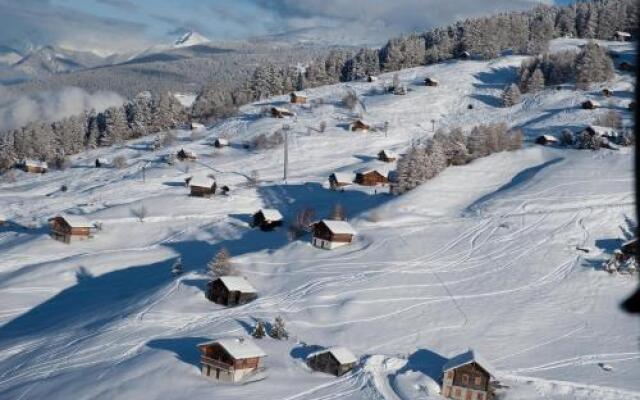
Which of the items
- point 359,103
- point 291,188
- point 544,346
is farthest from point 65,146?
point 544,346

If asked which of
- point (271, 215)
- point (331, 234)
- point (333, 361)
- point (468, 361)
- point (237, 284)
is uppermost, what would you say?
point (331, 234)

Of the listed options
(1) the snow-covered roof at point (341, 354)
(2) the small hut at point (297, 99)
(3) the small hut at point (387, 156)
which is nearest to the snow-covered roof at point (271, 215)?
(3) the small hut at point (387, 156)

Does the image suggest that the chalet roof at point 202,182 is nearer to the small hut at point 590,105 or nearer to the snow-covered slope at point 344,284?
the snow-covered slope at point 344,284

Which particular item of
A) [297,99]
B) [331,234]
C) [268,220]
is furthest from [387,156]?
[297,99]

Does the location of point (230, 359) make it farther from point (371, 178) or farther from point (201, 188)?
point (371, 178)

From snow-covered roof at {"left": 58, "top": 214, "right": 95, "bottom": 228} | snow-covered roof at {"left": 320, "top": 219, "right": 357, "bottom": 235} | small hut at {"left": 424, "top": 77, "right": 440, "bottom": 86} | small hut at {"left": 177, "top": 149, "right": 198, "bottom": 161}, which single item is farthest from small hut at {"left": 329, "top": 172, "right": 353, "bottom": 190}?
small hut at {"left": 424, "top": 77, "right": 440, "bottom": 86}
